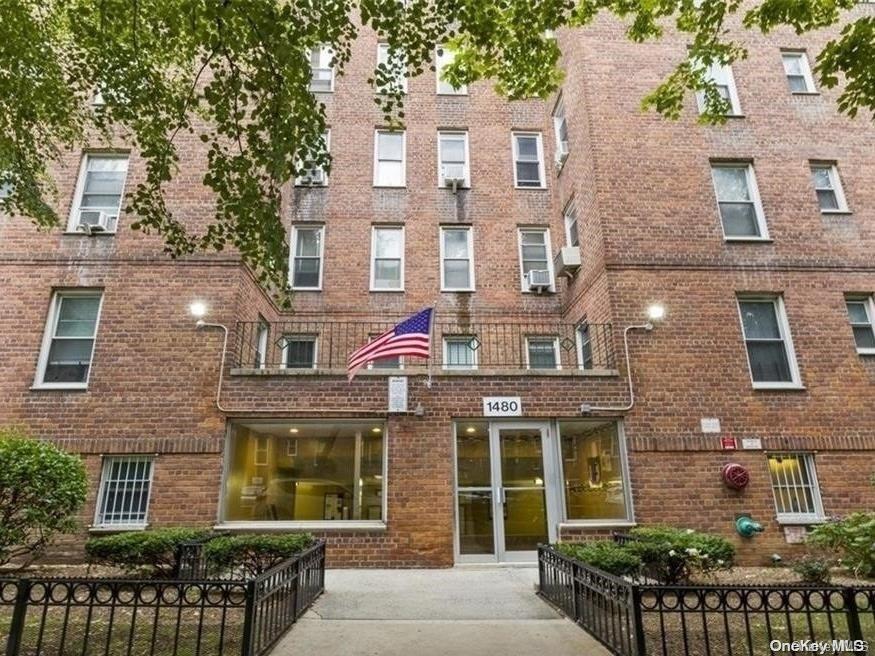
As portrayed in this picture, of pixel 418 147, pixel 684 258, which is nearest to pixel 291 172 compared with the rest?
pixel 684 258

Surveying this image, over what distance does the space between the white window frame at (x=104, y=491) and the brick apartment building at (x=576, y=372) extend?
0.13ft

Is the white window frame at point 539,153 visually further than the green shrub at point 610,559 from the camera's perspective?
Yes

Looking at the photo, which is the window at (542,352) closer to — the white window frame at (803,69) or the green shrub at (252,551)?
the green shrub at (252,551)

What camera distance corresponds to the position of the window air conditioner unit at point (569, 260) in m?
12.7

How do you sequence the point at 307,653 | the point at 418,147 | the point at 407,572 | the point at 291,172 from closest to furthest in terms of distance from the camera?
1. the point at 307,653
2. the point at 291,172
3. the point at 407,572
4. the point at 418,147

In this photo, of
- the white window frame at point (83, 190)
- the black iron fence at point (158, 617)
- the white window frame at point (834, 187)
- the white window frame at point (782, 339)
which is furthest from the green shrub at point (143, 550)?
the white window frame at point (834, 187)

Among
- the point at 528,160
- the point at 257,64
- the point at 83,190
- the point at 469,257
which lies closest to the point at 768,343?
the point at 469,257

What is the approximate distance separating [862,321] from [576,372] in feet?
21.0

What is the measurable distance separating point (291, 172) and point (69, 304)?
692 cm

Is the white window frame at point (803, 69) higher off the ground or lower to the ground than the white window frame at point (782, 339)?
higher

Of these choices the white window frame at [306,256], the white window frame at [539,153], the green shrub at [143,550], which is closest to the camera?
the green shrub at [143,550]

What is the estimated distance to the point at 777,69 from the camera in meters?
12.9

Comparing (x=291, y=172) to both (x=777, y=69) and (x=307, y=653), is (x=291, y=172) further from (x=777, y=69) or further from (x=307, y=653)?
(x=777, y=69)

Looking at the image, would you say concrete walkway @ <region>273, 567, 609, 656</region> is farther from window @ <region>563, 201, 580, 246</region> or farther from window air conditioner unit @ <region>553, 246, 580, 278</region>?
window @ <region>563, 201, 580, 246</region>
